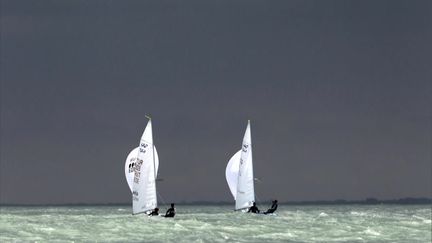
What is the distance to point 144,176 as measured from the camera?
77688 millimetres

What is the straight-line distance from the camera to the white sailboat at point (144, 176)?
7644 centimetres

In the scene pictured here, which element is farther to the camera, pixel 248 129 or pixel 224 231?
pixel 248 129

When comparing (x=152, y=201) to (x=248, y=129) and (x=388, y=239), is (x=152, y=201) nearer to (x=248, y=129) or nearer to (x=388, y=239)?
(x=248, y=129)

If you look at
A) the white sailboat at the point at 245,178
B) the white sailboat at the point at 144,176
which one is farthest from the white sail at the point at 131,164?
the white sailboat at the point at 245,178

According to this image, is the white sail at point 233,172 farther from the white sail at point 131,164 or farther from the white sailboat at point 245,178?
the white sail at point 131,164

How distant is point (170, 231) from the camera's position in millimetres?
60406

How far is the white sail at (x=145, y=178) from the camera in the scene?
76375 mm

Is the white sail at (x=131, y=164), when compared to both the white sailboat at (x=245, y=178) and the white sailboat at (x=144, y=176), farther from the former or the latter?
the white sailboat at (x=245, y=178)

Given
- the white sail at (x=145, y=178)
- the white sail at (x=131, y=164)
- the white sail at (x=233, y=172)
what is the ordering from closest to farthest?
the white sail at (x=145, y=178) → the white sail at (x=131, y=164) → the white sail at (x=233, y=172)

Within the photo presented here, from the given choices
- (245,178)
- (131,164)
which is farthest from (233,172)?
(131,164)

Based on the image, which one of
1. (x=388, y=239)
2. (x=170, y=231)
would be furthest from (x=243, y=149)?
(x=388, y=239)

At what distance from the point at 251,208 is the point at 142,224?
2253 cm

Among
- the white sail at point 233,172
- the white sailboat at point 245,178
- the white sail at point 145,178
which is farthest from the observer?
the white sail at point 233,172

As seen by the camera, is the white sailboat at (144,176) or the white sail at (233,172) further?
the white sail at (233,172)
